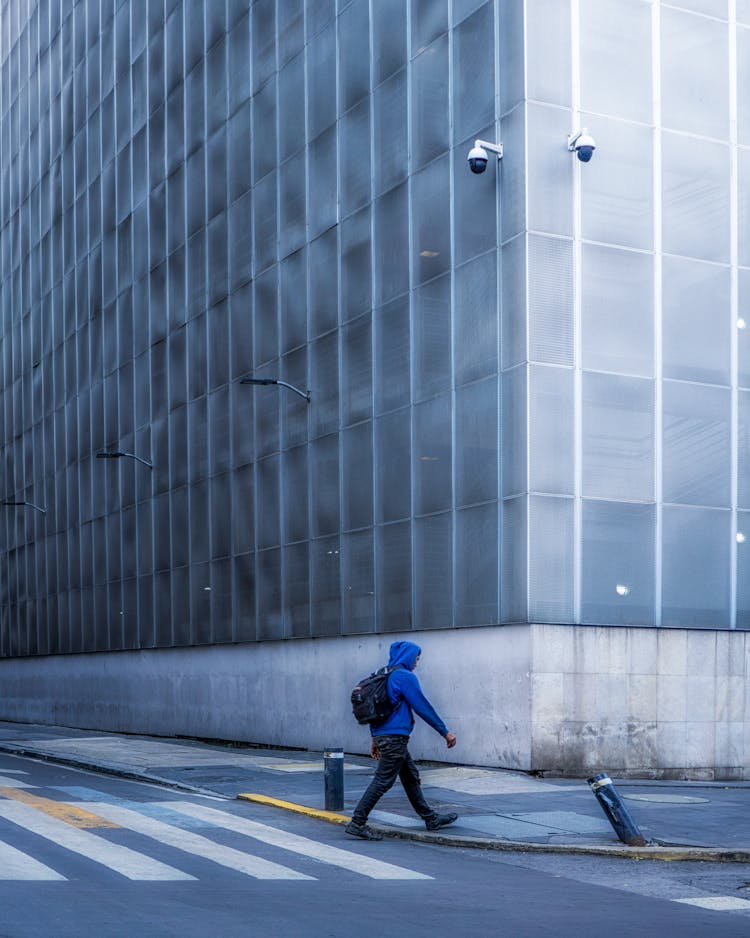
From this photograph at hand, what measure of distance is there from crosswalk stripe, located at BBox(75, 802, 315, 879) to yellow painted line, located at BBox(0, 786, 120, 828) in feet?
0.56

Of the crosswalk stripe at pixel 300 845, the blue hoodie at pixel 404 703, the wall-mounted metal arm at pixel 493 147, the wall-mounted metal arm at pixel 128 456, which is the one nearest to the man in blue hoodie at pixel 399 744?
the blue hoodie at pixel 404 703

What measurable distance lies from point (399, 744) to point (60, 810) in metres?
4.28

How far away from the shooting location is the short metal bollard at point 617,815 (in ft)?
40.9

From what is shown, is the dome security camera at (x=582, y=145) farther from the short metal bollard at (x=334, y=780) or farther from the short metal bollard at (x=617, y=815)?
the short metal bollard at (x=617, y=815)

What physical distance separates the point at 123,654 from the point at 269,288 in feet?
41.2

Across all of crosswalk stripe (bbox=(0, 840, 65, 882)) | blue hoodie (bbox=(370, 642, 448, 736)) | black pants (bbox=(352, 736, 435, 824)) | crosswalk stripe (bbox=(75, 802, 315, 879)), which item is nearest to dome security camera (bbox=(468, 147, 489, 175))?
blue hoodie (bbox=(370, 642, 448, 736))

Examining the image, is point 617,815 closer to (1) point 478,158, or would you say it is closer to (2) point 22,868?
(2) point 22,868

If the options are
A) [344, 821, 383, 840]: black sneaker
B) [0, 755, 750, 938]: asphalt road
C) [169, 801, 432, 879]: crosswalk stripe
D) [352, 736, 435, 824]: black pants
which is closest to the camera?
[0, 755, 750, 938]: asphalt road

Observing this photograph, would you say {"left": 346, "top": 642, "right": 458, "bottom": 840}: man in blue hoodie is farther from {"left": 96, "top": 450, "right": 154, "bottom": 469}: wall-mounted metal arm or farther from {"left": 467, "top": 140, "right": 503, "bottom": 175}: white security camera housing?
{"left": 96, "top": 450, "right": 154, "bottom": 469}: wall-mounted metal arm

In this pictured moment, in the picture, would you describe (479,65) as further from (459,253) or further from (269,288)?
(269,288)

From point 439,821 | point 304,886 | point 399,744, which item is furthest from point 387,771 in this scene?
point 304,886

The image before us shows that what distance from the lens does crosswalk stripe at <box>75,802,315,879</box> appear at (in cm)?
1109

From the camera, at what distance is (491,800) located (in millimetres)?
16047

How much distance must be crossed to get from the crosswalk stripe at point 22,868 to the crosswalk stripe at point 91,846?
Answer: 501 millimetres
